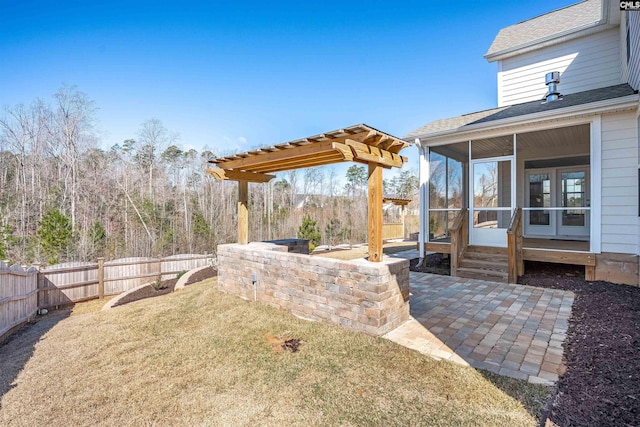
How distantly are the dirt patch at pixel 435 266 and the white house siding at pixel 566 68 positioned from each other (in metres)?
5.37

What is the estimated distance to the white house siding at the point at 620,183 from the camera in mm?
5594

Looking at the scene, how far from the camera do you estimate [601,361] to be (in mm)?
2955

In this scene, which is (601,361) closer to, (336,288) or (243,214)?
(336,288)

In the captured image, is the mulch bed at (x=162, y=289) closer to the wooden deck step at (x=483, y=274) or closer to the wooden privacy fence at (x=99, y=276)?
the wooden privacy fence at (x=99, y=276)

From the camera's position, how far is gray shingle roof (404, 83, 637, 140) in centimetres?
617

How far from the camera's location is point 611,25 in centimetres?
770

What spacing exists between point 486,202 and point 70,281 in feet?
39.0

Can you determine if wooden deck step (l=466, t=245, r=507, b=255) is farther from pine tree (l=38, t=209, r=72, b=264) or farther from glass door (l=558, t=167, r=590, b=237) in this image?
pine tree (l=38, t=209, r=72, b=264)

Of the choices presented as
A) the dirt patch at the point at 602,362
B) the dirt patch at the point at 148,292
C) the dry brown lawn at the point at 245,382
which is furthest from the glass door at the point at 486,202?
the dirt patch at the point at 148,292

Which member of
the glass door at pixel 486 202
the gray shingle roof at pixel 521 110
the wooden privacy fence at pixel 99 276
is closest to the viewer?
the gray shingle roof at pixel 521 110

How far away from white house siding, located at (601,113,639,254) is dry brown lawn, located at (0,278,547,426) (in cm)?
513

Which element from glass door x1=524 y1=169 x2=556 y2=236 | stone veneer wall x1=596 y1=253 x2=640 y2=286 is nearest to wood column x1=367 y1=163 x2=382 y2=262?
stone veneer wall x1=596 y1=253 x2=640 y2=286

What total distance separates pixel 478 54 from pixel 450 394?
12.3m

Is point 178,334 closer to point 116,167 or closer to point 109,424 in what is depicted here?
point 109,424
